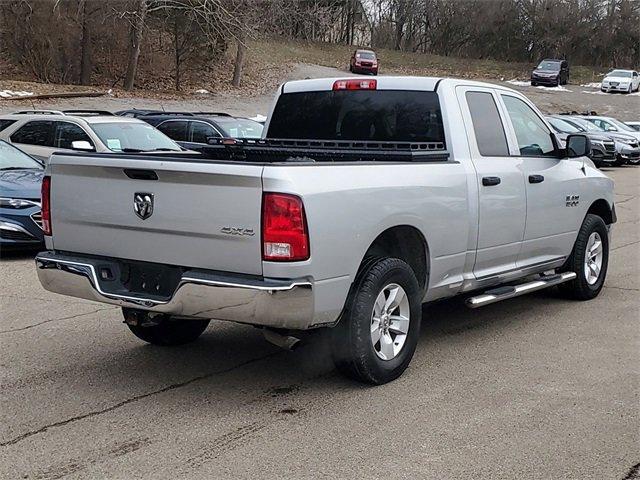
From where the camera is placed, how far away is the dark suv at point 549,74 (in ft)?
167

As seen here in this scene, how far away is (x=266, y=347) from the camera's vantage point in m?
6.25

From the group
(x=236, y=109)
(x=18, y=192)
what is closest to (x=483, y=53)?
(x=236, y=109)

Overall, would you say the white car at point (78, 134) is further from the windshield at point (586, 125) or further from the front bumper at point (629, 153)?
the front bumper at point (629, 153)

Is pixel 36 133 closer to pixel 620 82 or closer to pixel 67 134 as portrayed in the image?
pixel 67 134

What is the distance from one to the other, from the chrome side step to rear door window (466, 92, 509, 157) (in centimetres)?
105

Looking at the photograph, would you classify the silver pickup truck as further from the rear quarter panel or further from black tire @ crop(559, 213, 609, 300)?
black tire @ crop(559, 213, 609, 300)

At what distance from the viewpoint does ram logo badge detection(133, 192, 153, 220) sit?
4.91m

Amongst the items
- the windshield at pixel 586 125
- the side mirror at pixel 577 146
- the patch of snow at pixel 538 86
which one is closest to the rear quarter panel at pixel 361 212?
the side mirror at pixel 577 146

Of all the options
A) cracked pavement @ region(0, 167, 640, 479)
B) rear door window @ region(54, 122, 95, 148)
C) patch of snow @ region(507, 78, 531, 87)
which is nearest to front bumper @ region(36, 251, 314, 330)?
cracked pavement @ region(0, 167, 640, 479)

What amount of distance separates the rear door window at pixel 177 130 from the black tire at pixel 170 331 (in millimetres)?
10296

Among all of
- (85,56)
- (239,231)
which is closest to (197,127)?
(239,231)

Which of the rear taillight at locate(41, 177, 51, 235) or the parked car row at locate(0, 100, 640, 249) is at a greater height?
the rear taillight at locate(41, 177, 51, 235)

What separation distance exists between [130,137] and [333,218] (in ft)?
28.0

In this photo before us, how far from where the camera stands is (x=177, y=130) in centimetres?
1623
